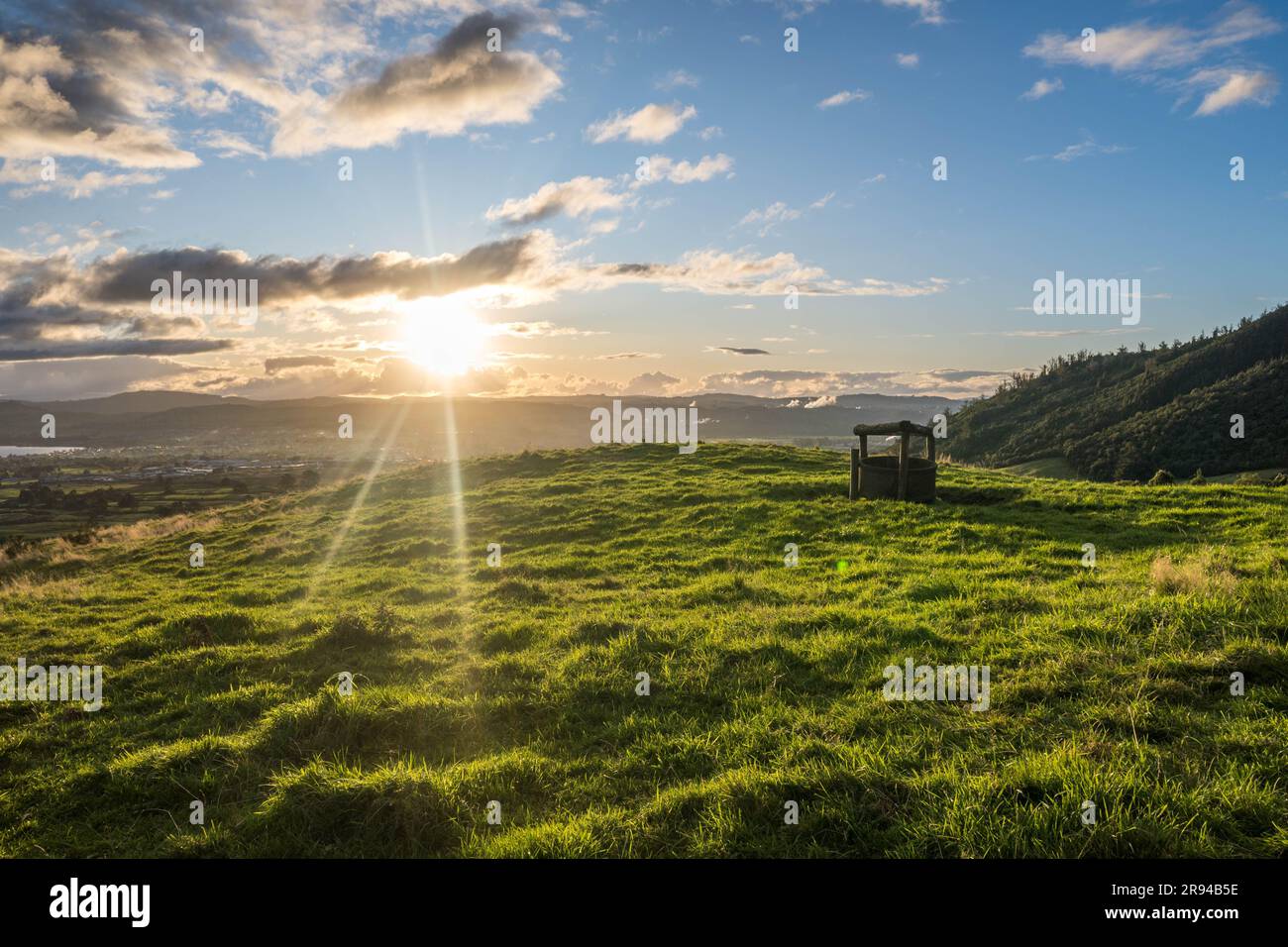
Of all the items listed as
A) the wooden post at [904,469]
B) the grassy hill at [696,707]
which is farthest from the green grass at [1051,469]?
the grassy hill at [696,707]

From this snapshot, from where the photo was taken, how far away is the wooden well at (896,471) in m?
23.5

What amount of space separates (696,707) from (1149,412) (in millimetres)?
98375

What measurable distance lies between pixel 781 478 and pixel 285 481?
230ft

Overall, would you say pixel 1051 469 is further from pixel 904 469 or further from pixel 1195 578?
pixel 1195 578

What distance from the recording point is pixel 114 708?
9742mm

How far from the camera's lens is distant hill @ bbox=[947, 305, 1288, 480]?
6244cm

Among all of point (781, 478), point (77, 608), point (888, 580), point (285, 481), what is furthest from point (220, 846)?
point (285, 481)

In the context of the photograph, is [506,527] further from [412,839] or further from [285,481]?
[285,481]

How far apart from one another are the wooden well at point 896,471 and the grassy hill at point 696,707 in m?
5.22


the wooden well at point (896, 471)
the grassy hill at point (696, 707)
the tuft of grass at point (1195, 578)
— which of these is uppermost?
the wooden well at point (896, 471)

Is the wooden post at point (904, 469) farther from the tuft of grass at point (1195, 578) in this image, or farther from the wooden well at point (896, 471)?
the tuft of grass at point (1195, 578)

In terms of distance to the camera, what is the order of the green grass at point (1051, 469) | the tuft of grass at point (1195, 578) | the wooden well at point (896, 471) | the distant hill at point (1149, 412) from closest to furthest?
the tuft of grass at point (1195, 578)
the wooden well at point (896, 471)
the distant hill at point (1149, 412)
the green grass at point (1051, 469)
